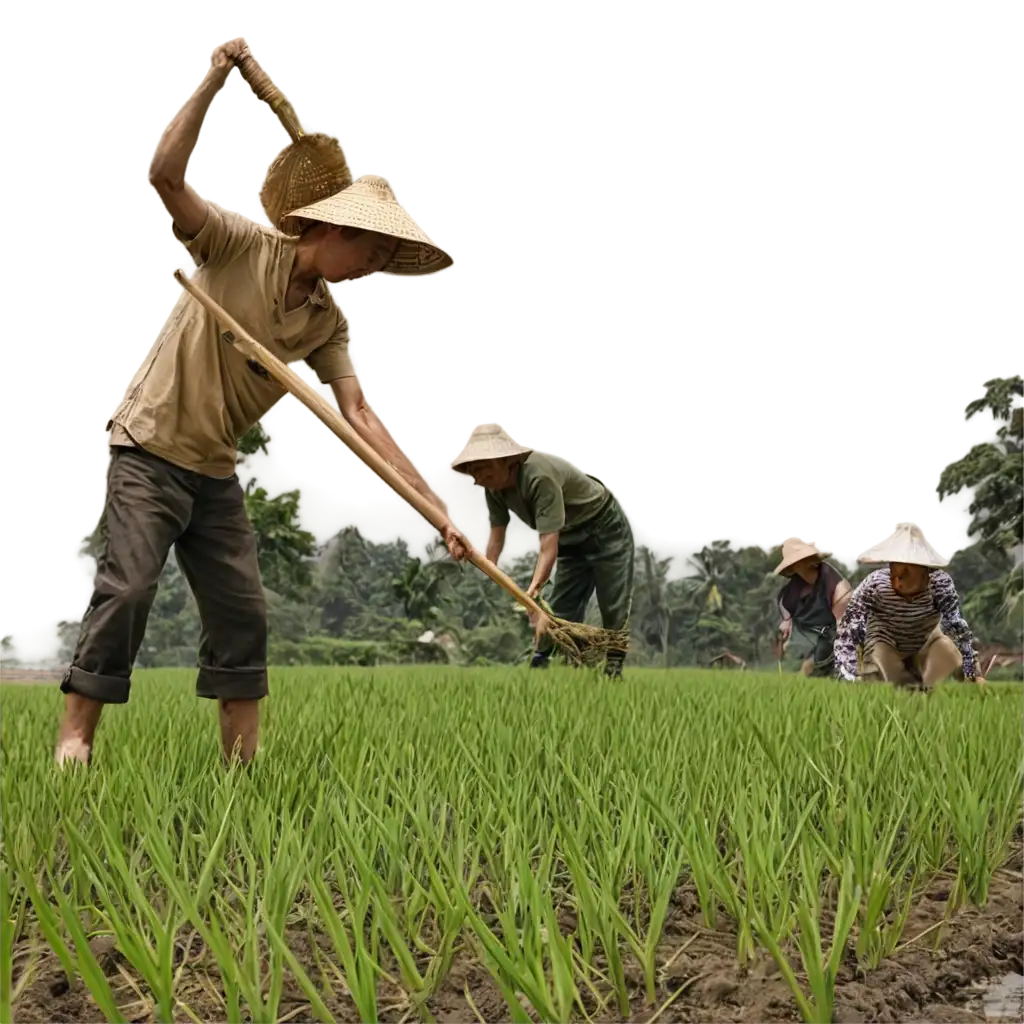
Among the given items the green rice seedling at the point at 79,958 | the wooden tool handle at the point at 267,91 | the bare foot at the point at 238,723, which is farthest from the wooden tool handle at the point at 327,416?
the green rice seedling at the point at 79,958

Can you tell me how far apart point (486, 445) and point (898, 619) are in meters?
1.73

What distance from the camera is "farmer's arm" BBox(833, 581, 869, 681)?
3.96 meters

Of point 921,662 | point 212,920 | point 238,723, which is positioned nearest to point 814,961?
point 212,920

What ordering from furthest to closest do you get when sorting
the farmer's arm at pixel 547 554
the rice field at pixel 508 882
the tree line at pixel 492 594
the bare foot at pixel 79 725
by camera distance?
the tree line at pixel 492 594, the farmer's arm at pixel 547 554, the bare foot at pixel 79 725, the rice field at pixel 508 882

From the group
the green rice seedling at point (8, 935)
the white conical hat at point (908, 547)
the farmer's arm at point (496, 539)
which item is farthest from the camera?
the farmer's arm at point (496, 539)

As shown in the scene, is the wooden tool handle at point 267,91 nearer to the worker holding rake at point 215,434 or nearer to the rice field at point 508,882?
the worker holding rake at point 215,434

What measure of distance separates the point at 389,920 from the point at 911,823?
90 centimetres

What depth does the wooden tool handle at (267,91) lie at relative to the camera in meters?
2.05

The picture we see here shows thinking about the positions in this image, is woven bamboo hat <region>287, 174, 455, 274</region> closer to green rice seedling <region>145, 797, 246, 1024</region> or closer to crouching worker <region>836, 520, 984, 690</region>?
green rice seedling <region>145, 797, 246, 1024</region>

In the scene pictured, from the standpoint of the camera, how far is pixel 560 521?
162 inches

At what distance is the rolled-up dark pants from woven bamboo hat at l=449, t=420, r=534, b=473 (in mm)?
1472

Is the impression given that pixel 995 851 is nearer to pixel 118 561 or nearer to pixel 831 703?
pixel 831 703

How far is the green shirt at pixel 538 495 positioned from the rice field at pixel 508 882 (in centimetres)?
183

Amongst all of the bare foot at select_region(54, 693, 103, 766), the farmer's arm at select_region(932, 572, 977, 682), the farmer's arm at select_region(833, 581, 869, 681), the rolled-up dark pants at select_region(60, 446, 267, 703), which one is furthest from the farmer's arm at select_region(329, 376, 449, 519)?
the farmer's arm at select_region(932, 572, 977, 682)
